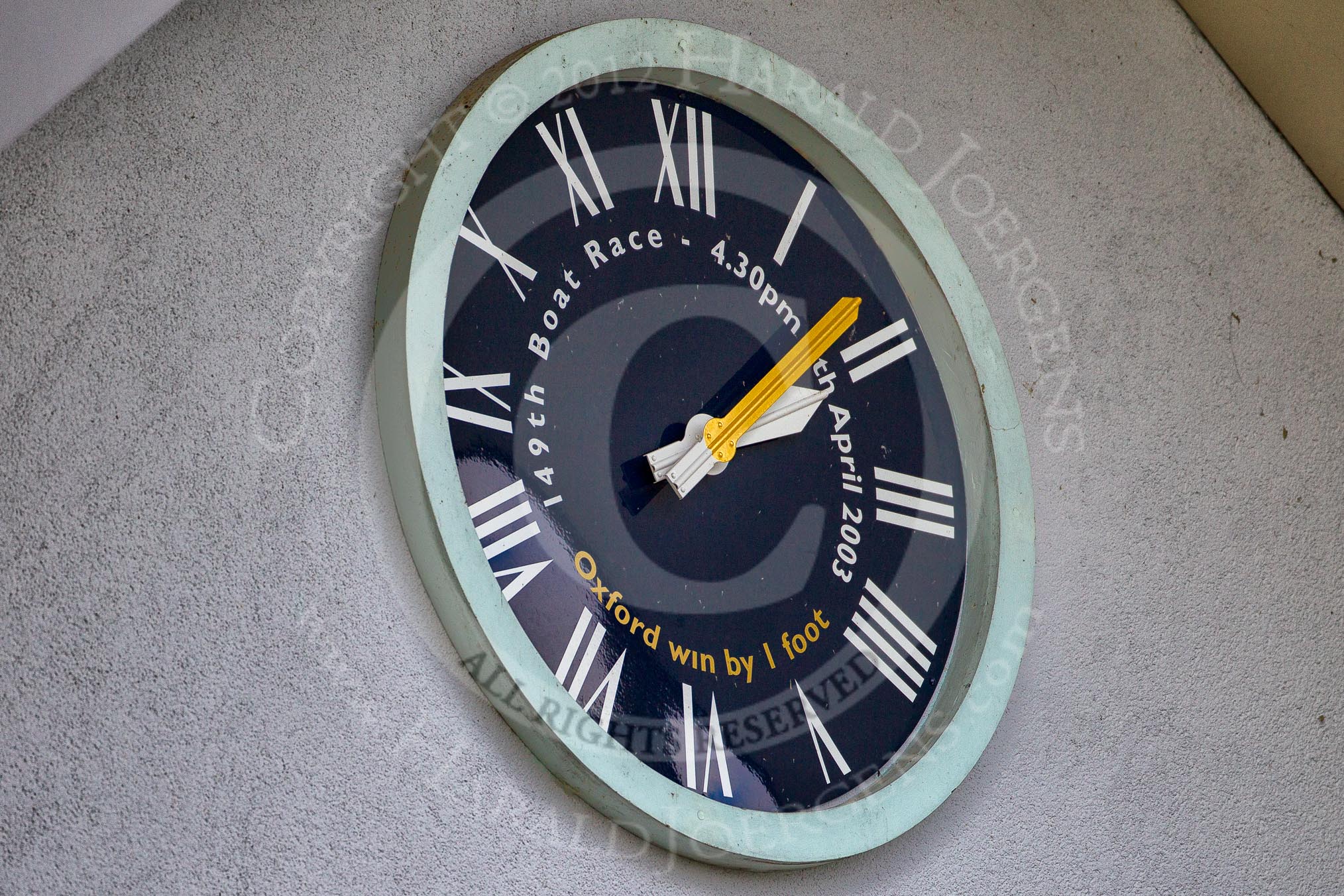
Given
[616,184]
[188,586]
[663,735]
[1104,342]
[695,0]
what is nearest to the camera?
[188,586]

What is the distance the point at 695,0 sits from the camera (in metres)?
1.26

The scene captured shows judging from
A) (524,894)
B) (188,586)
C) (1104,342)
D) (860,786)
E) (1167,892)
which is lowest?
(1167,892)

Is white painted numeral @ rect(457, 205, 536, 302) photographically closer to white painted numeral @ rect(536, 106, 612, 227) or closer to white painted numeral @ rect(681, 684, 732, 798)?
white painted numeral @ rect(536, 106, 612, 227)

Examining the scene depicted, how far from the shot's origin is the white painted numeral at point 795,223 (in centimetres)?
123

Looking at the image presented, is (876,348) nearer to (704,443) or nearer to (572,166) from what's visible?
(704,443)

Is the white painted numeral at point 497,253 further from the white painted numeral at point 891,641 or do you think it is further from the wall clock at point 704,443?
the white painted numeral at point 891,641

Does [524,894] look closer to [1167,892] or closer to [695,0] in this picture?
[1167,892]

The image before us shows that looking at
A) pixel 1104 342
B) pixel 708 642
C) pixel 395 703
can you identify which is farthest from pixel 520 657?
pixel 1104 342

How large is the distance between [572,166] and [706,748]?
1.80ft

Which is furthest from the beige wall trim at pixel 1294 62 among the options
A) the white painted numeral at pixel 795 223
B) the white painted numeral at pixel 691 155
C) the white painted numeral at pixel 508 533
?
the white painted numeral at pixel 508 533

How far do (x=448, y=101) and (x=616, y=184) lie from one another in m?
0.17

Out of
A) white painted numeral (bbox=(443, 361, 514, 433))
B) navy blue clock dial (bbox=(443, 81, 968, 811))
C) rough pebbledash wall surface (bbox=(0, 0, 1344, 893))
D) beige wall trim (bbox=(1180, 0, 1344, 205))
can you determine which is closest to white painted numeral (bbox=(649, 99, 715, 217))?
→ navy blue clock dial (bbox=(443, 81, 968, 811))

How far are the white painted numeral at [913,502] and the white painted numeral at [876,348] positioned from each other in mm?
110

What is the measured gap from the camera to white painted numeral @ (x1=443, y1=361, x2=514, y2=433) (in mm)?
956
